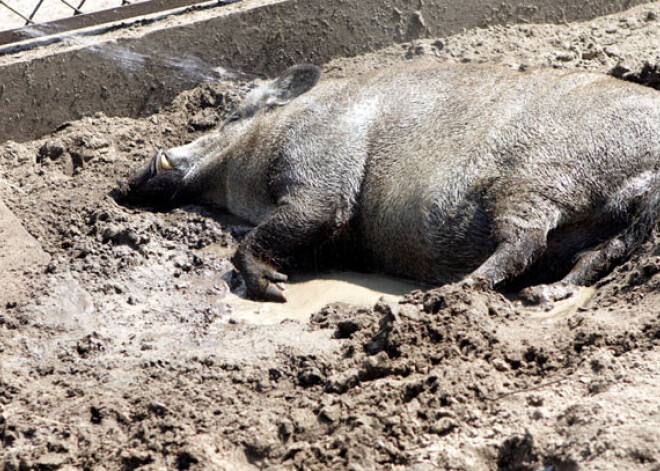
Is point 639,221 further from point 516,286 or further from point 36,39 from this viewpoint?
point 36,39

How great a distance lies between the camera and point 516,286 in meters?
5.07

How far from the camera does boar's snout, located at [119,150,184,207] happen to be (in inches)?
265

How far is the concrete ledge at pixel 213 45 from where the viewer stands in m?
7.38

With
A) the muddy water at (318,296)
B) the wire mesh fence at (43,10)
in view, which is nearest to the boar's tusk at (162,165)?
the muddy water at (318,296)

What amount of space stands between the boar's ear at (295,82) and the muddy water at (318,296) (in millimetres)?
1523

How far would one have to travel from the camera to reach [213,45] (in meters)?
7.67

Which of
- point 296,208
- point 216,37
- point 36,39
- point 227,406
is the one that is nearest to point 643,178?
point 296,208

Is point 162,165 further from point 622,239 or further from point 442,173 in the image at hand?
point 622,239

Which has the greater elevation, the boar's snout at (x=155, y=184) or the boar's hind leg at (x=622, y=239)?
the boar's hind leg at (x=622, y=239)

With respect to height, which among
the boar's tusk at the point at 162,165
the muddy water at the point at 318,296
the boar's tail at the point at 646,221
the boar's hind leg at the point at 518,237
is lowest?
the muddy water at the point at 318,296

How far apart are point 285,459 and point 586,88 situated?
3.22 m

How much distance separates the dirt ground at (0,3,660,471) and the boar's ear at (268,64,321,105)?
144 cm

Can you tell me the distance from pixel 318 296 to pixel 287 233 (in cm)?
58

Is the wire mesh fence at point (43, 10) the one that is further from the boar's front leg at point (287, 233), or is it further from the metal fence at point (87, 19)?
the boar's front leg at point (287, 233)
